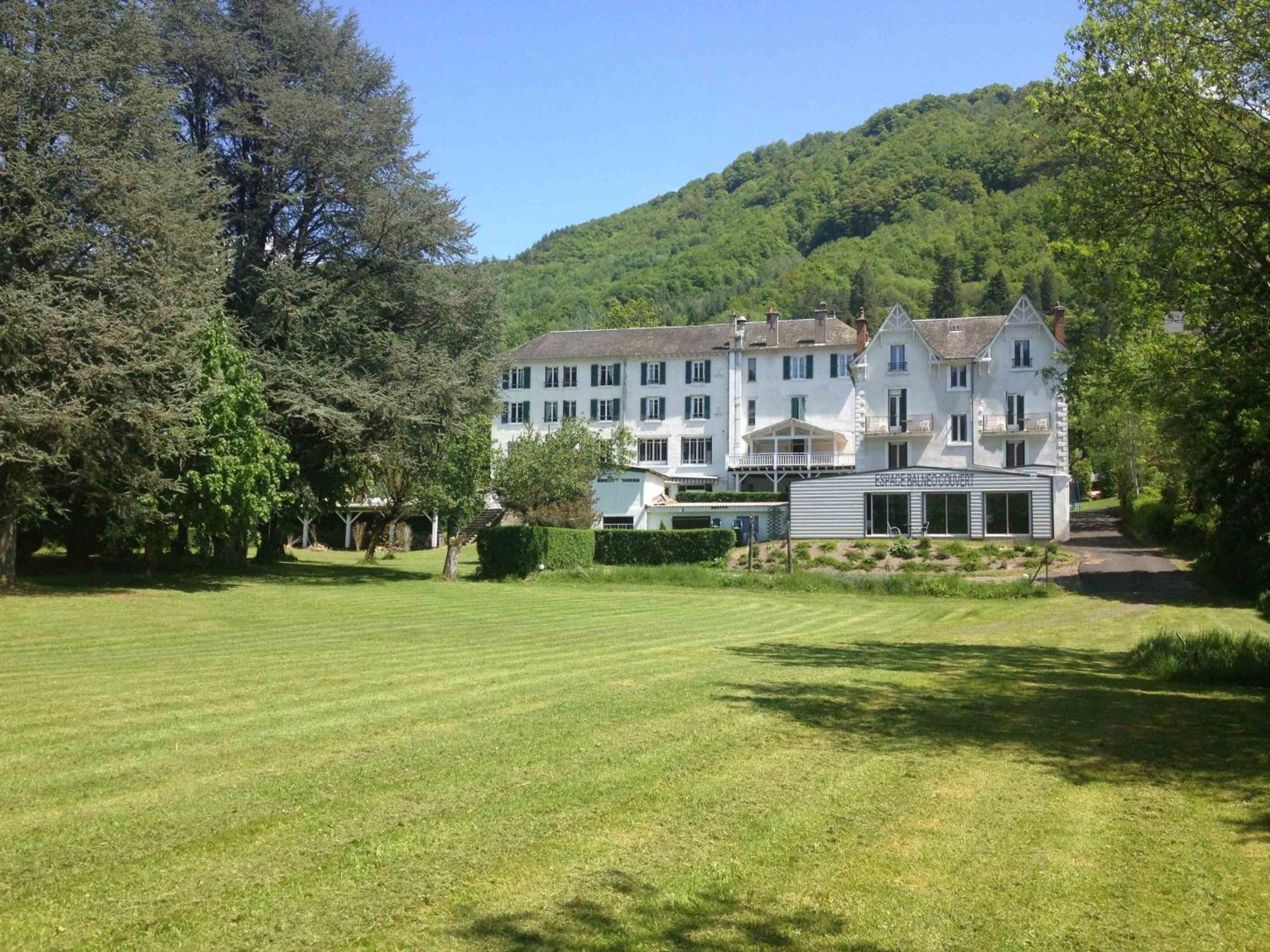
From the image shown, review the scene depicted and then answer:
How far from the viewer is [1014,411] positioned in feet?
194

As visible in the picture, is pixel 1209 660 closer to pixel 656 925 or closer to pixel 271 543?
pixel 656 925

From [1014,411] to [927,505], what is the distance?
1541 centimetres

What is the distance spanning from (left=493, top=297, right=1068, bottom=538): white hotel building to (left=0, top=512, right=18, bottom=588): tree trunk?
3150 cm

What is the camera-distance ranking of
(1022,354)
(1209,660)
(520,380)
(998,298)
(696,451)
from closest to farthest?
1. (1209,660)
2. (1022,354)
3. (696,451)
4. (520,380)
5. (998,298)

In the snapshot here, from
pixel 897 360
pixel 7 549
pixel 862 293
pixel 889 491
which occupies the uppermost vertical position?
pixel 862 293

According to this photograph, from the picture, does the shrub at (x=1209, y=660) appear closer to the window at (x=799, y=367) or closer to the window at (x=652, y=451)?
the window at (x=799, y=367)

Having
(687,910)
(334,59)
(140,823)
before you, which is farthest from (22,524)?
(687,910)

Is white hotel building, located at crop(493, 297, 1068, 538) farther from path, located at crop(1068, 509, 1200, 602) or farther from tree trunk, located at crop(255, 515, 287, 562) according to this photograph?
tree trunk, located at crop(255, 515, 287, 562)

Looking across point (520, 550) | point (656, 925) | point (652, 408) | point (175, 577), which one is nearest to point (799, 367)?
point (652, 408)

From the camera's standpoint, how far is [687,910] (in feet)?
16.6

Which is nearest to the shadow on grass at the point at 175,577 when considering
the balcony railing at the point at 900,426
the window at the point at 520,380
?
the balcony railing at the point at 900,426

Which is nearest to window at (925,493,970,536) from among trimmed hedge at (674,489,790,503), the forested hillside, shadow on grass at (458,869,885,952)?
trimmed hedge at (674,489,790,503)

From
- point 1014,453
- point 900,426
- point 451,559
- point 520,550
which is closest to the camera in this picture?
point 520,550

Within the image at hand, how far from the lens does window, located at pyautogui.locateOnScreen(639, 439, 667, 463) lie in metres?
67.2
